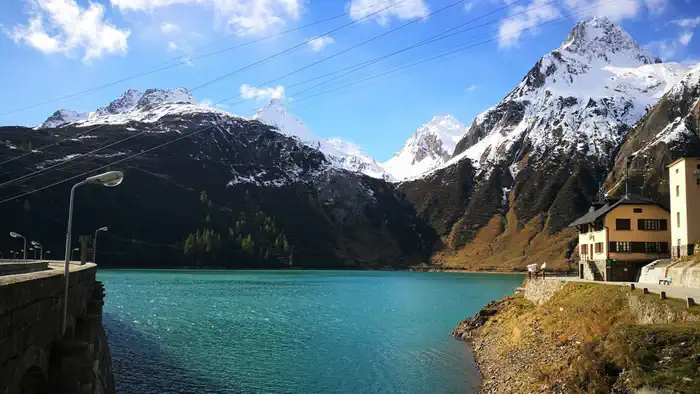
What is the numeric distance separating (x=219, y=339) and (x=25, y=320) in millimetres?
44224

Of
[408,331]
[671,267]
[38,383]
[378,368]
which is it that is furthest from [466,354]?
[38,383]

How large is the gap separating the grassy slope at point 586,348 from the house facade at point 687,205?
18.0m

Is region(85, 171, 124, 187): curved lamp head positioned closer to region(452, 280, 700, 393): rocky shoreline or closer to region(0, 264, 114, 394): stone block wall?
region(0, 264, 114, 394): stone block wall

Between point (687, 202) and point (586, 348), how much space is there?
1580 inches

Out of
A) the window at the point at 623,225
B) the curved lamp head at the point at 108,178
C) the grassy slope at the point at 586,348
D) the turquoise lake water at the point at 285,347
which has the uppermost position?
the window at the point at 623,225

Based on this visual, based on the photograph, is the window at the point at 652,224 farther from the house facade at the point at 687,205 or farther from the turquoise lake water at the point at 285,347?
the turquoise lake water at the point at 285,347

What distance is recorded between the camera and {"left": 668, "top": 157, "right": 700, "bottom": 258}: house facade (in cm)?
5684

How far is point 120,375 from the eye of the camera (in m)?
39.7

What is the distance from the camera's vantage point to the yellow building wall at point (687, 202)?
56.9 metres

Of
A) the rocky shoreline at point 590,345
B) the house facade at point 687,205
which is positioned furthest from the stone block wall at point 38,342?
the house facade at point 687,205

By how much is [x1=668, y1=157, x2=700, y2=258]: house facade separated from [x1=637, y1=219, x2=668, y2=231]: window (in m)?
5.46

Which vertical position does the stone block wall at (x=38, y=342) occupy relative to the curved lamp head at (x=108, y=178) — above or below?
below

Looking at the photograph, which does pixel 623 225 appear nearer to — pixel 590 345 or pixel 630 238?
pixel 630 238

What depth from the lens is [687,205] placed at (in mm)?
57562
